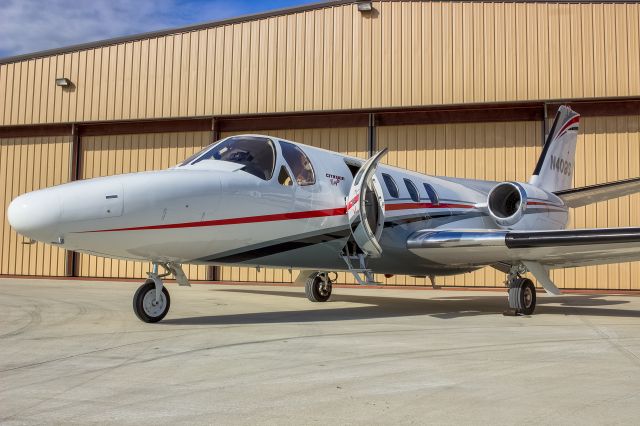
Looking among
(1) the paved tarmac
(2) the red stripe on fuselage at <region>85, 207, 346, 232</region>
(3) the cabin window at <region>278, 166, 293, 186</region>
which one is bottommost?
(1) the paved tarmac

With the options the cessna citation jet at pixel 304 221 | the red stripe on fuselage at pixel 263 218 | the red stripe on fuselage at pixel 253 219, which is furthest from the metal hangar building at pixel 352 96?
the red stripe on fuselage at pixel 253 219

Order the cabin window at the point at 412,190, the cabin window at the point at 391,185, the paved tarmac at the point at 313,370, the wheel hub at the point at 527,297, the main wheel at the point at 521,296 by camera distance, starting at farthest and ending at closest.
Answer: the cabin window at the point at 412,190
the cabin window at the point at 391,185
the wheel hub at the point at 527,297
the main wheel at the point at 521,296
the paved tarmac at the point at 313,370

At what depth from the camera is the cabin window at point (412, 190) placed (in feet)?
36.6

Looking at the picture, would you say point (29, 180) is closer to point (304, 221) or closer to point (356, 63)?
point (356, 63)

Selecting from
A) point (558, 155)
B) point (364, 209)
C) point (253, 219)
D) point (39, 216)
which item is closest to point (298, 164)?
point (364, 209)

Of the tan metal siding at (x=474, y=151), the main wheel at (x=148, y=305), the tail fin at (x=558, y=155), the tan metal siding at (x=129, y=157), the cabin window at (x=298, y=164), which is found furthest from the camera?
the tan metal siding at (x=129, y=157)

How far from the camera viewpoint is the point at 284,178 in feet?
28.2

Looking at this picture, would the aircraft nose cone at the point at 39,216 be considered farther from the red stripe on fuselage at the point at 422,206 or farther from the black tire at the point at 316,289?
the black tire at the point at 316,289

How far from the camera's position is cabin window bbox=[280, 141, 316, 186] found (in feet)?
28.9

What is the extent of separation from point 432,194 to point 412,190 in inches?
28.3

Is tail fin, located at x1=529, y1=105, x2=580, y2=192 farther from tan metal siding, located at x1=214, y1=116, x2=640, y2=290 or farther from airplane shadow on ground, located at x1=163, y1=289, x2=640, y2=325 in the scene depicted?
airplane shadow on ground, located at x1=163, y1=289, x2=640, y2=325

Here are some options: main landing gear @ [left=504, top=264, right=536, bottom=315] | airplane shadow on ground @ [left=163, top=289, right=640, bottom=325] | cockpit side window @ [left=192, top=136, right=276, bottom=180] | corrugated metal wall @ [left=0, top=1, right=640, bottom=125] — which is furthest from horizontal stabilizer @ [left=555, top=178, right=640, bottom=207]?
cockpit side window @ [left=192, top=136, right=276, bottom=180]

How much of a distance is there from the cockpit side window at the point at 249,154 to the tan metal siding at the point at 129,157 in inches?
453

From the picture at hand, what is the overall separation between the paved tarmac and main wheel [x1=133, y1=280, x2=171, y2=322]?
0.40 feet
